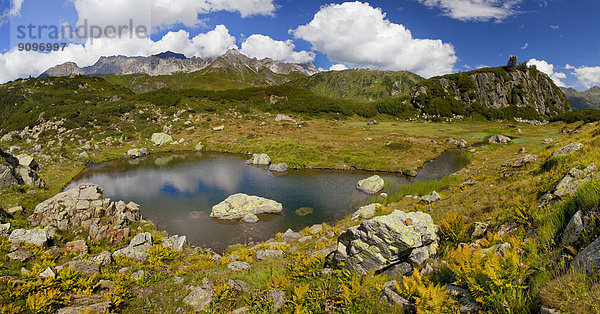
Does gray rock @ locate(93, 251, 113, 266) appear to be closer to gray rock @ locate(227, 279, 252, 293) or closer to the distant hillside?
gray rock @ locate(227, 279, 252, 293)

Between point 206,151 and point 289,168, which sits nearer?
point 289,168

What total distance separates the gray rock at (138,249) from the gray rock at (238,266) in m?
6.12

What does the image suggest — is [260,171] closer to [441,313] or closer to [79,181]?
[79,181]

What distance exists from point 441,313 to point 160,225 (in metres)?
26.3

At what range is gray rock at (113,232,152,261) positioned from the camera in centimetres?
1556

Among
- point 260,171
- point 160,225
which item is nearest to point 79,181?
point 160,225

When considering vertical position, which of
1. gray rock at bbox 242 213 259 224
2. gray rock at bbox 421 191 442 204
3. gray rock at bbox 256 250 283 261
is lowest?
gray rock at bbox 242 213 259 224

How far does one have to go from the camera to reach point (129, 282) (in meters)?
11.4

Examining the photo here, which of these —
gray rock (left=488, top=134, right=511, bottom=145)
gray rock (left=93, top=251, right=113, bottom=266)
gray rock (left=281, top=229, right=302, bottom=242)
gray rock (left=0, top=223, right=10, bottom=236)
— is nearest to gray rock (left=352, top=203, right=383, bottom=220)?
gray rock (left=281, top=229, right=302, bottom=242)

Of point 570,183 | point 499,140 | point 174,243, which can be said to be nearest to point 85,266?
point 174,243

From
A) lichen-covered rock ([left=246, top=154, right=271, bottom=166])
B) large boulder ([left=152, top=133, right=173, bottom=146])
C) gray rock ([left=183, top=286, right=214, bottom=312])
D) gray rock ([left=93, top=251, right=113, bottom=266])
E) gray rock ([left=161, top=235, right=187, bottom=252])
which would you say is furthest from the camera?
large boulder ([left=152, top=133, right=173, bottom=146])

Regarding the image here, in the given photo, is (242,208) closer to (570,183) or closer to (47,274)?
(47,274)

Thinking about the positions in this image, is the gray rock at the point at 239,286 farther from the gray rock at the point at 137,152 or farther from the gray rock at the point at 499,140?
the gray rock at the point at 499,140

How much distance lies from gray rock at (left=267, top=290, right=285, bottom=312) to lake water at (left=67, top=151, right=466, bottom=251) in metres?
13.3
